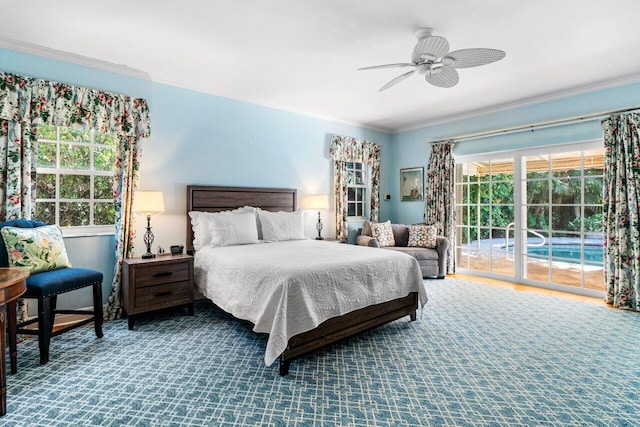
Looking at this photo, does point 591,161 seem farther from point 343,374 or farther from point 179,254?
Answer: point 179,254

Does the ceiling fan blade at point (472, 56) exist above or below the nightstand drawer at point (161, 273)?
above

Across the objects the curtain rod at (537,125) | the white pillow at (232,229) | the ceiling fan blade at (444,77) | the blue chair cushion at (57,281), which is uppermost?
the ceiling fan blade at (444,77)

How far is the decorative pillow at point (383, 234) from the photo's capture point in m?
5.49

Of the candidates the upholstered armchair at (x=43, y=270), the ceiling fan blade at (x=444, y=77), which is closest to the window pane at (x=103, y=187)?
the upholstered armchair at (x=43, y=270)

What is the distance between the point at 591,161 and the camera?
→ 14.0 ft

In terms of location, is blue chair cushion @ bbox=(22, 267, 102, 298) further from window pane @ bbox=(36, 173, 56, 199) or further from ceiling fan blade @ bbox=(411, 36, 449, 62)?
ceiling fan blade @ bbox=(411, 36, 449, 62)

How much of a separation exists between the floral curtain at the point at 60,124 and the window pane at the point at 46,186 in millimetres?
239

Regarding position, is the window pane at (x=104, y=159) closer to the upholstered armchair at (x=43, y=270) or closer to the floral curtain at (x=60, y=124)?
the floral curtain at (x=60, y=124)

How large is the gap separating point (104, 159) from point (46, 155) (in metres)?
0.49

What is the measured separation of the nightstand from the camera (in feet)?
10.2

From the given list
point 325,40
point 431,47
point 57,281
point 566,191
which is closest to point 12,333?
point 57,281

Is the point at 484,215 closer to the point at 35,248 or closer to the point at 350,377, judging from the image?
the point at 350,377

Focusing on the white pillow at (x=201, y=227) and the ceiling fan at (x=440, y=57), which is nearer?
the ceiling fan at (x=440, y=57)

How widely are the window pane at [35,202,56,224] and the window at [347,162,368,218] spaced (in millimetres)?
4201
